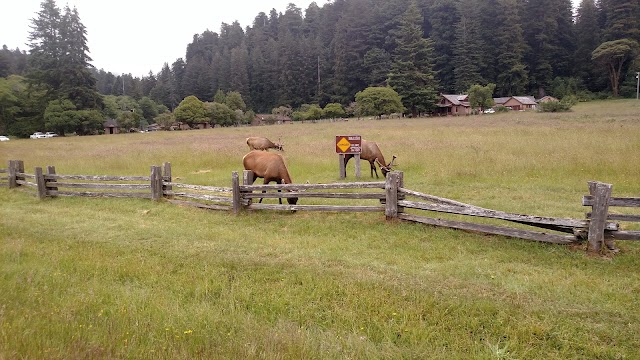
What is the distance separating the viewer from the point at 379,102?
55.1 metres

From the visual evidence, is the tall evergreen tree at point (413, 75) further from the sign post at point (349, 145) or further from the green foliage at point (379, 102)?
the sign post at point (349, 145)

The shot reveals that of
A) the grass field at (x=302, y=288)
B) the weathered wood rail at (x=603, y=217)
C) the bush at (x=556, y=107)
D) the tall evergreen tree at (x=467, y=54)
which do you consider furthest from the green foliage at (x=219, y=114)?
the weathered wood rail at (x=603, y=217)

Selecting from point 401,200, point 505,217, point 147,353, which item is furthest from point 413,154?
point 147,353

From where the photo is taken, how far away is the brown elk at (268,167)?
1154 centimetres

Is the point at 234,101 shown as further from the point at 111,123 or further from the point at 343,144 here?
the point at 343,144

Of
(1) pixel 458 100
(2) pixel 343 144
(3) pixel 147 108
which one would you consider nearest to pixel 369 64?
(1) pixel 458 100

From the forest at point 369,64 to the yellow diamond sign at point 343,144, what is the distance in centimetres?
5057

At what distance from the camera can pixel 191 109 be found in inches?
2494

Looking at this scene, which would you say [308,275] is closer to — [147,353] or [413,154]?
[147,353]

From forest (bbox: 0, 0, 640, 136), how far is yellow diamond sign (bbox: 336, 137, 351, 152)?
50574 millimetres

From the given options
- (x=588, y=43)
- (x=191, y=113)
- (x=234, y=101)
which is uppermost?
(x=588, y=43)

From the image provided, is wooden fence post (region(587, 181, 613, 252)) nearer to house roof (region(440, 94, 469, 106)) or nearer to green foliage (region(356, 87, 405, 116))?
green foliage (region(356, 87, 405, 116))

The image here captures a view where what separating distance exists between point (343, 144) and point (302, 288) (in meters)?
9.79

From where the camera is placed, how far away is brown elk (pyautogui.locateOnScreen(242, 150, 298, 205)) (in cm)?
1154
